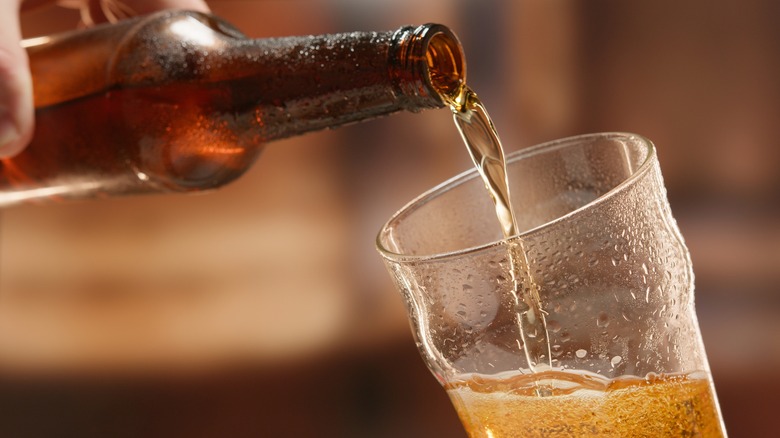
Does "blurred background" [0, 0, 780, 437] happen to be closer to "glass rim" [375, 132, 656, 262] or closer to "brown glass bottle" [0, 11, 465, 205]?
"brown glass bottle" [0, 11, 465, 205]

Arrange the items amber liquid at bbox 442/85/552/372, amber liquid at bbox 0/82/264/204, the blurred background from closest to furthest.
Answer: amber liquid at bbox 442/85/552/372, amber liquid at bbox 0/82/264/204, the blurred background

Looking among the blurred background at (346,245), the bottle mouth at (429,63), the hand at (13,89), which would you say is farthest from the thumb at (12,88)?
the blurred background at (346,245)

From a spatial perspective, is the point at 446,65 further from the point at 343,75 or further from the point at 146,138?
the point at 146,138

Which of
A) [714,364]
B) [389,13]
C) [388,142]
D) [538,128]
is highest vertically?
[389,13]

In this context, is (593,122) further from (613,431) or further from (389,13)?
(613,431)

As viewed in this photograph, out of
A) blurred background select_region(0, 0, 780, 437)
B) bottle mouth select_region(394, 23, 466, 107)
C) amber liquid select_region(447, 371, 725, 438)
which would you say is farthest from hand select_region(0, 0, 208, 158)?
blurred background select_region(0, 0, 780, 437)

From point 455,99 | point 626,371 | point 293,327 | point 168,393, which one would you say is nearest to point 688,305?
point 626,371

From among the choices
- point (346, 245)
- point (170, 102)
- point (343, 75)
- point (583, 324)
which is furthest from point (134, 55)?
point (346, 245)

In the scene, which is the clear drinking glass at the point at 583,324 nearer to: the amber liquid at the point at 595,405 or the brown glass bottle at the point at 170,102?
the amber liquid at the point at 595,405
